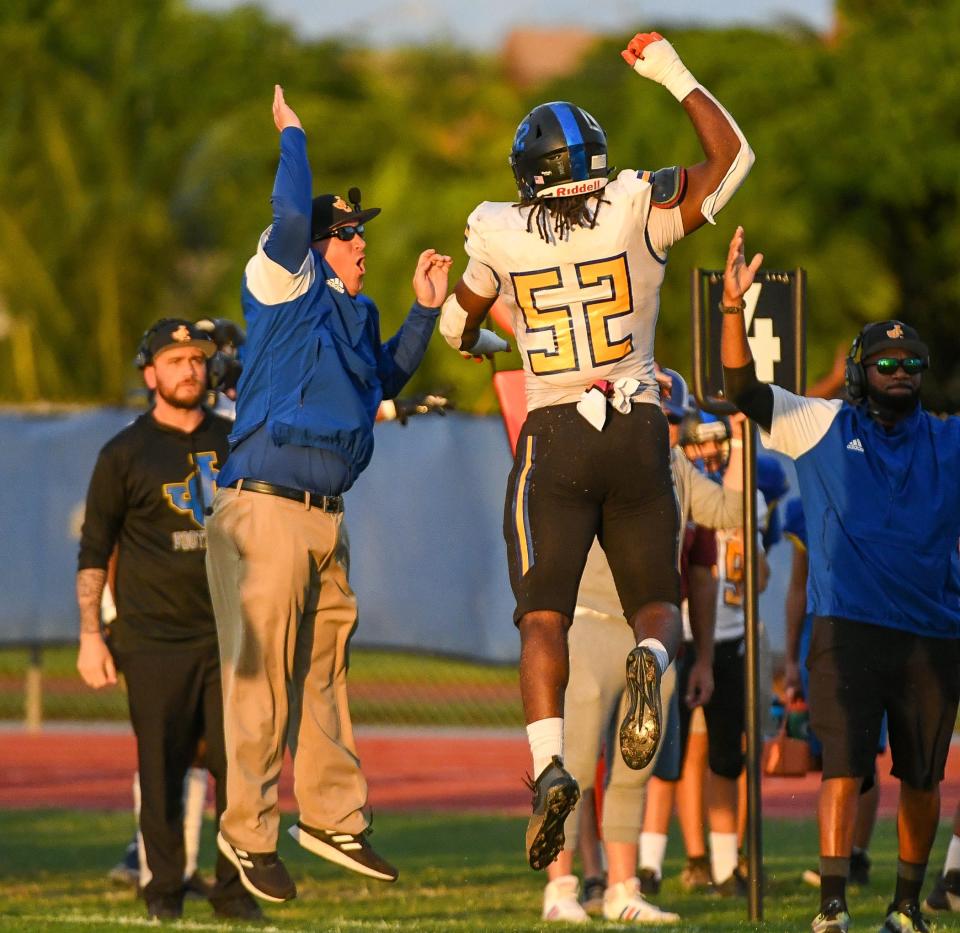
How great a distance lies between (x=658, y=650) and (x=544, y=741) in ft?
1.62

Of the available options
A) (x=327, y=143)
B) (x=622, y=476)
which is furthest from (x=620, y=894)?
(x=327, y=143)

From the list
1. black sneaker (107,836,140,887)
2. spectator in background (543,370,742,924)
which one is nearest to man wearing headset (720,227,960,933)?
spectator in background (543,370,742,924)

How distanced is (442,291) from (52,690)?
557 inches

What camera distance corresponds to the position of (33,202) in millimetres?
35594

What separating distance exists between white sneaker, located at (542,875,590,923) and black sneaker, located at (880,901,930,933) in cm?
139

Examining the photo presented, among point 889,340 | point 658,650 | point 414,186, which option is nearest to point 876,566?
point 889,340

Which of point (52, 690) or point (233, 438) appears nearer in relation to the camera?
point (233, 438)

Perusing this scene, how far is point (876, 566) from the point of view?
811 centimetres

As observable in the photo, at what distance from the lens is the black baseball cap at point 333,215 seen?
25.6 ft

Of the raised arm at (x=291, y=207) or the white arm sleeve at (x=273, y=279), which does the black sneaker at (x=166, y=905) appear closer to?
the white arm sleeve at (x=273, y=279)

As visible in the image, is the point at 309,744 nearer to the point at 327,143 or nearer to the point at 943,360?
the point at 943,360

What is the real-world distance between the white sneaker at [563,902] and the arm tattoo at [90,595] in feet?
7.48

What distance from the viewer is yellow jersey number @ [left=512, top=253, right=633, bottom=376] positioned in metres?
7.00

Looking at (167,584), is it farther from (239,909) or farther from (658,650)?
(658,650)
